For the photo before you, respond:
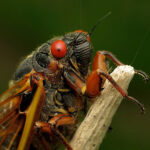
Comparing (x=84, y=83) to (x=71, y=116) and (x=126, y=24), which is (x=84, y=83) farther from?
(x=126, y=24)

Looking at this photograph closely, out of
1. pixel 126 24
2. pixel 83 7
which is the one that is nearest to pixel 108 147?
pixel 126 24

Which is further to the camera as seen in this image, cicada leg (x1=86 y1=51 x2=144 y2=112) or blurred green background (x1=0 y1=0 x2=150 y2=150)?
blurred green background (x1=0 y1=0 x2=150 y2=150)

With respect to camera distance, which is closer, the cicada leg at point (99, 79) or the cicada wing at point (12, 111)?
the cicada leg at point (99, 79)

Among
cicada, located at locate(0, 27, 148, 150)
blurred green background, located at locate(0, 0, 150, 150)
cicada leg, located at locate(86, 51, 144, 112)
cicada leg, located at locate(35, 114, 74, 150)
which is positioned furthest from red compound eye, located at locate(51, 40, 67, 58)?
blurred green background, located at locate(0, 0, 150, 150)

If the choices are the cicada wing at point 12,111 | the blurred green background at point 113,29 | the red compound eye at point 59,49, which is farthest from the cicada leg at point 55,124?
the blurred green background at point 113,29

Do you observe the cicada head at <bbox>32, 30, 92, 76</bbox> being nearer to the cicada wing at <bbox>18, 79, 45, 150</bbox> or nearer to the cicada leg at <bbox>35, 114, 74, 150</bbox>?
the cicada wing at <bbox>18, 79, 45, 150</bbox>

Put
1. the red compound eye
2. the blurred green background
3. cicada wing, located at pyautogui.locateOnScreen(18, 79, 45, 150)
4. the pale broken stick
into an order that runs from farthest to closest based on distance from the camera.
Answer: the blurred green background < the red compound eye < cicada wing, located at pyautogui.locateOnScreen(18, 79, 45, 150) < the pale broken stick

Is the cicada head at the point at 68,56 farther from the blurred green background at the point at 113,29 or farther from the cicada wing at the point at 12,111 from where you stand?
the blurred green background at the point at 113,29
